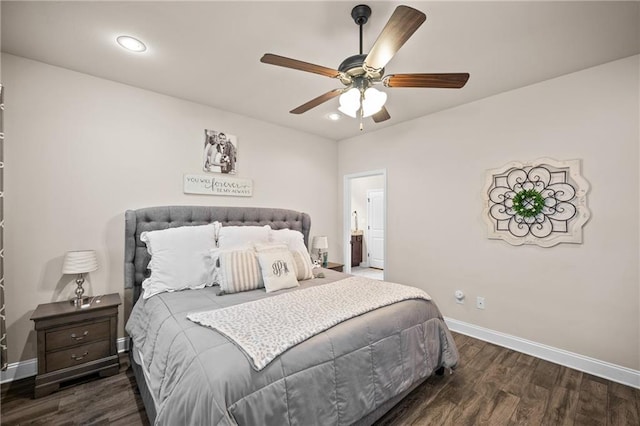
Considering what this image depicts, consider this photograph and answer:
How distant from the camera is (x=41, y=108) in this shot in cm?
236

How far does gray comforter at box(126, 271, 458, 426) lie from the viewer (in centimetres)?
119

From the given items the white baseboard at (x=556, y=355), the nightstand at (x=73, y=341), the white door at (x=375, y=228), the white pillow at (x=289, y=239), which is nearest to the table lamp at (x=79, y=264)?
the nightstand at (x=73, y=341)

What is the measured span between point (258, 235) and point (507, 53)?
2.76 m

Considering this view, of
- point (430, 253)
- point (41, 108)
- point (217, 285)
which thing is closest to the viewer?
point (41, 108)

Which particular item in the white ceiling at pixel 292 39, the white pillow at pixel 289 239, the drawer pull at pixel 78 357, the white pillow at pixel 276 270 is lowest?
the drawer pull at pixel 78 357

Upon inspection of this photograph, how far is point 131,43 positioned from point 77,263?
1799mm

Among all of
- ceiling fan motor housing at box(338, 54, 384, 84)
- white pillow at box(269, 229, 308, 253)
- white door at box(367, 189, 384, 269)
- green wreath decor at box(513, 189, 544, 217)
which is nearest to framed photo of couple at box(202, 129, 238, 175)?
white pillow at box(269, 229, 308, 253)

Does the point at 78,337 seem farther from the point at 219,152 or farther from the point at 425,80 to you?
the point at 425,80

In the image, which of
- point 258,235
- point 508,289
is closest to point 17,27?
point 258,235

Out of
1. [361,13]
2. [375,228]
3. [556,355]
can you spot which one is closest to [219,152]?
Result: [361,13]

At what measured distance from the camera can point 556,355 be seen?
8.52 ft

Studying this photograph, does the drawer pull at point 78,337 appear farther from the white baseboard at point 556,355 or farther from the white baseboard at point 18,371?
the white baseboard at point 556,355

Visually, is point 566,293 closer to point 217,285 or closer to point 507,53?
point 507,53

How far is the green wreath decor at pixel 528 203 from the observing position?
105 inches
